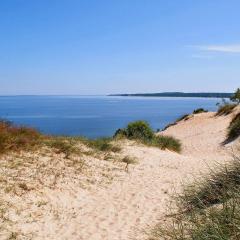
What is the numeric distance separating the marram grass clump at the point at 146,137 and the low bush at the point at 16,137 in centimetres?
755

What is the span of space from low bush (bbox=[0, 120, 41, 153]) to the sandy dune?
96.3 inches

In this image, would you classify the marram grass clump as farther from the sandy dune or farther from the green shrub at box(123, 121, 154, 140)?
the sandy dune

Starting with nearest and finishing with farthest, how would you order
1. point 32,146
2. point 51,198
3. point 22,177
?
point 51,198, point 22,177, point 32,146

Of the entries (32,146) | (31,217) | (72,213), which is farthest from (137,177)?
(31,217)

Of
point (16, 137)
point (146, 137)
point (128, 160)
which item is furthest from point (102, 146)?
point (146, 137)

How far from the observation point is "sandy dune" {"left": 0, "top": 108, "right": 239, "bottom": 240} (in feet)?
30.1

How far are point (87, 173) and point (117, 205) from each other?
3291 millimetres

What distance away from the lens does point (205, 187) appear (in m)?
8.30

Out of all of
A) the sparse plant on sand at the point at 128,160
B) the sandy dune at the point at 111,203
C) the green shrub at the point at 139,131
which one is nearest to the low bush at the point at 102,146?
the sandy dune at the point at 111,203

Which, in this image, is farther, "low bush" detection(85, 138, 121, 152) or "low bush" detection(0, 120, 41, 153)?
"low bush" detection(85, 138, 121, 152)

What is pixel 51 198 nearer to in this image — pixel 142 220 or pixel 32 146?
pixel 142 220

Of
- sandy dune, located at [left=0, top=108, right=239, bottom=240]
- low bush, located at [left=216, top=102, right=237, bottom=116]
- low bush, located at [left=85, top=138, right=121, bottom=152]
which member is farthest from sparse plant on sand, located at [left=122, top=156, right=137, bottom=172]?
low bush, located at [left=216, top=102, right=237, bottom=116]

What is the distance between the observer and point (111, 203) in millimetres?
11766

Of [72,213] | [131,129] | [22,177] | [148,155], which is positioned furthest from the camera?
[131,129]
